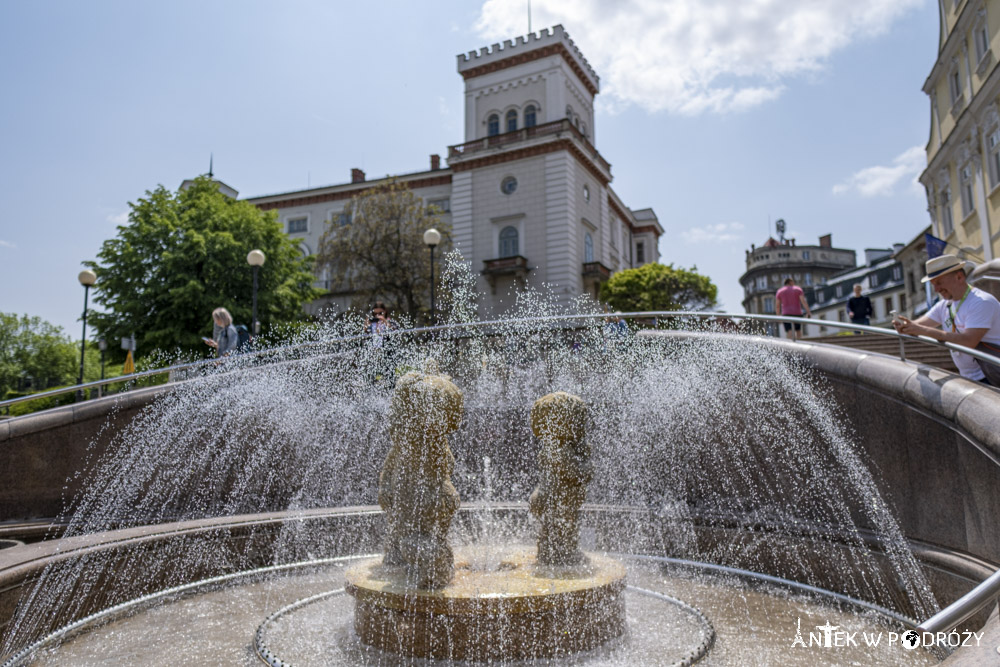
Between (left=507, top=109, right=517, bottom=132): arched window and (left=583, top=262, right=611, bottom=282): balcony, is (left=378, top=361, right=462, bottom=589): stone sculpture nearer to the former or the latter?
(left=583, top=262, right=611, bottom=282): balcony

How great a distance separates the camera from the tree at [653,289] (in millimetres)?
35750

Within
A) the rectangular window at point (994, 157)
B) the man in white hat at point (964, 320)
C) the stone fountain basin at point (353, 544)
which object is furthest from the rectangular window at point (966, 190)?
the stone fountain basin at point (353, 544)

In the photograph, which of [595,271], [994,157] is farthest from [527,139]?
[994,157]

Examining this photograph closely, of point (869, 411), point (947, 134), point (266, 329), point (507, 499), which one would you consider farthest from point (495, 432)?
point (947, 134)

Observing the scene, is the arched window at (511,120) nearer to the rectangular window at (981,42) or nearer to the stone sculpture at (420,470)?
the rectangular window at (981,42)

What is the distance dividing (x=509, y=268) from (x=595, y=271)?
206 inches

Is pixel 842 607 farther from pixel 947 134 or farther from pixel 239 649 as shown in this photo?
pixel 947 134

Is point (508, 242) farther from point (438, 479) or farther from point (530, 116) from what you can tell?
point (438, 479)

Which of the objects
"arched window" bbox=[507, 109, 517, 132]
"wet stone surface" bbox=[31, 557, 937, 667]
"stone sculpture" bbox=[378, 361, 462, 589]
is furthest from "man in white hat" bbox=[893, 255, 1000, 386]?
"arched window" bbox=[507, 109, 517, 132]

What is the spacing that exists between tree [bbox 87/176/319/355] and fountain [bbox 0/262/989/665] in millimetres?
16155

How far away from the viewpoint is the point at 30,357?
7131 cm

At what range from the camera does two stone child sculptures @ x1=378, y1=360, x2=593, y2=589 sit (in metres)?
4.65

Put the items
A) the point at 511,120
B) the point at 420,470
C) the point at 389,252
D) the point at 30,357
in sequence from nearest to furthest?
the point at 420,470
the point at 389,252
the point at 511,120
the point at 30,357

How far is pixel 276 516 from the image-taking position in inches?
290
